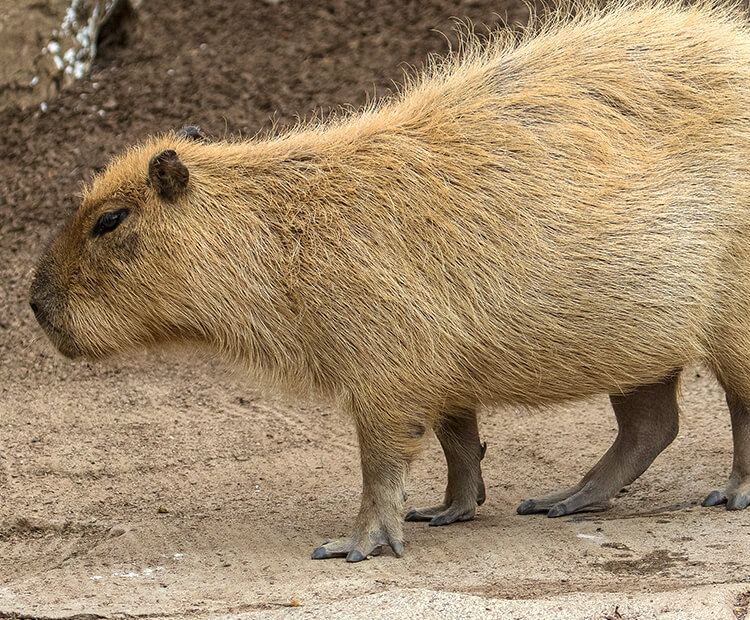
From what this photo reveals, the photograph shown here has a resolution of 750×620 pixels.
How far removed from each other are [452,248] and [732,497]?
71.0 inches

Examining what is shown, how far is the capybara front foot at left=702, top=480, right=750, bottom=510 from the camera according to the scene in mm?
5043

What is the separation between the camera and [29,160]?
859cm

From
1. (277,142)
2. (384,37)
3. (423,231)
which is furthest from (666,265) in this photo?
(384,37)

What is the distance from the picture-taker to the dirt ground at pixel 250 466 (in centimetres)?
414

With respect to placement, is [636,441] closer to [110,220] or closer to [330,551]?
[330,551]

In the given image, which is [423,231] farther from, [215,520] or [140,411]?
[140,411]

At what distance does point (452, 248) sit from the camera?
460 centimetres

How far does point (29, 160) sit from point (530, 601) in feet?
20.3

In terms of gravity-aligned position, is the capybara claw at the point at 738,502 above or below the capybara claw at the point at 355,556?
above

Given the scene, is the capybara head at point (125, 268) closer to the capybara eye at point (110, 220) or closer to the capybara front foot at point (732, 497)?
the capybara eye at point (110, 220)

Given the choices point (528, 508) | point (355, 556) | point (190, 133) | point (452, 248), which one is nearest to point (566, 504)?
point (528, 508)

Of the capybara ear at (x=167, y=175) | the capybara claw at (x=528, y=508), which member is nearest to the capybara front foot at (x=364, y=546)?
the capybara claw at (x=528, y=508)

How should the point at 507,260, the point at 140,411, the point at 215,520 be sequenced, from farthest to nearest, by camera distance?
the point at 140,411 < the point at 215,520 < the point at 507,260

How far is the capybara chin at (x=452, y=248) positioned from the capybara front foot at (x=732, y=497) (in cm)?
51
